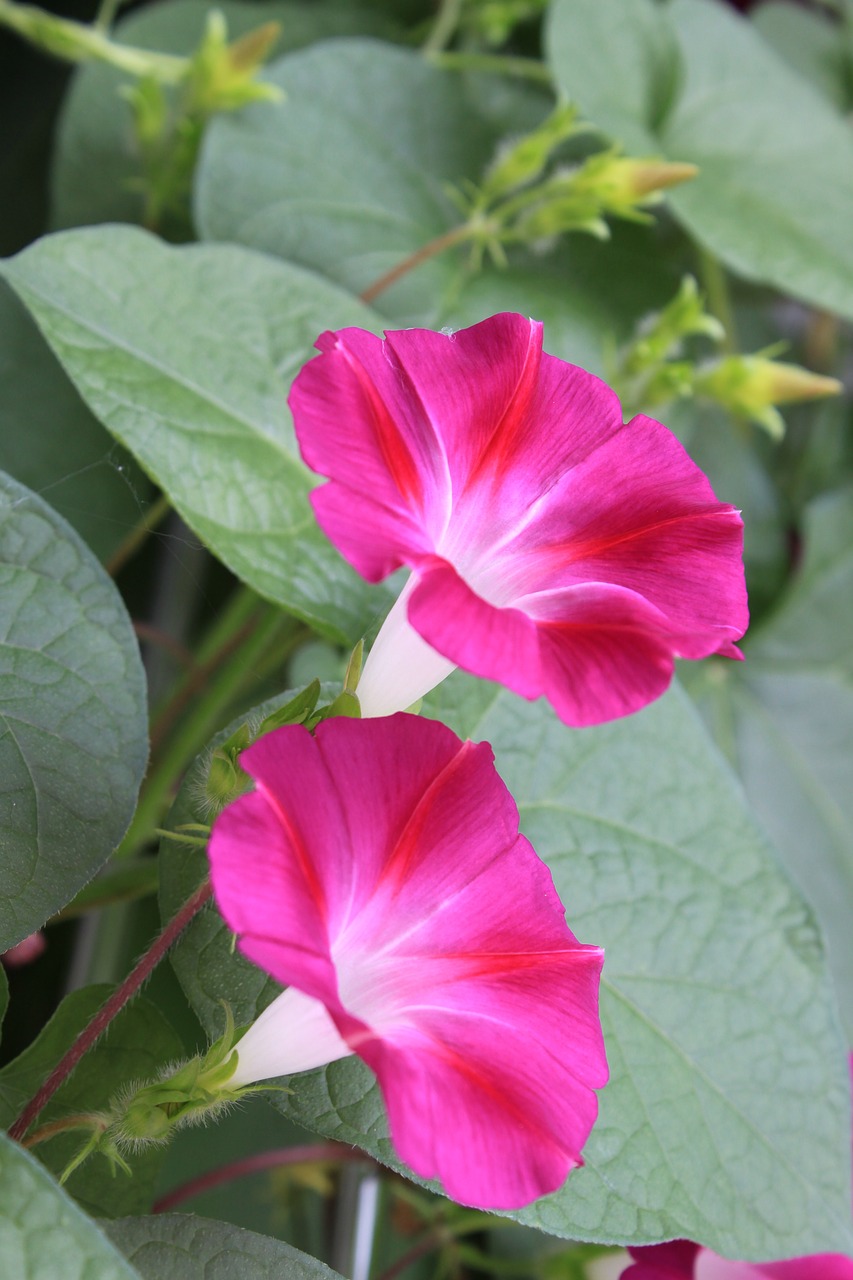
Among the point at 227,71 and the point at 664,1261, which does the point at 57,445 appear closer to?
the point at 227,71

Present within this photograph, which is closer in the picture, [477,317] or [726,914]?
[726,914]

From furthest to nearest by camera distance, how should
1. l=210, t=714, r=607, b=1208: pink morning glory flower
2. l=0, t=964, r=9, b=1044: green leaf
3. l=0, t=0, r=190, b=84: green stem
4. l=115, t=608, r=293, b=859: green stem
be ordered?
l=0, t=0, r=190, b=84: green stem < l=115, t=608, r=293, b=859: green stem < l=0, t=964, r=9, b=1044: green leaf < l=210, t=714, r=607, b=1208: pink morning glory flower

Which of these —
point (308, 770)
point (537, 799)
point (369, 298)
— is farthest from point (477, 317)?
point (308, 770)

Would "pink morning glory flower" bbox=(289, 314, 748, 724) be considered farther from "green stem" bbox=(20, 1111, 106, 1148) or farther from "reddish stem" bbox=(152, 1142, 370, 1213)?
"reddish stem" bbox=(152, 1142, 370, 1213)

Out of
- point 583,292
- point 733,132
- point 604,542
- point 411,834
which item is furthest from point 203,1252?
point 733,132

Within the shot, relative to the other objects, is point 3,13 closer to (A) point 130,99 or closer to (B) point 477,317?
(A) point 130,99

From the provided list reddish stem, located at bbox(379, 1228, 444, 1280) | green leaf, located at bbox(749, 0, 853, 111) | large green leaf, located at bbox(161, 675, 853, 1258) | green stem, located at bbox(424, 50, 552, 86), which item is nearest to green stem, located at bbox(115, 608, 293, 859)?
large green leaf, located at bbox(161, 675, 853, 1258)

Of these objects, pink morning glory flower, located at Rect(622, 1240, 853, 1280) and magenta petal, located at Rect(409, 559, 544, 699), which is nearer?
magenta petal, located at Rect(409, 559, 544, 699)
